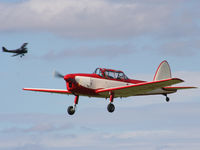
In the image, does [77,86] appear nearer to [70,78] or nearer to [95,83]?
[70,78]

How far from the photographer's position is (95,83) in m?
27.9

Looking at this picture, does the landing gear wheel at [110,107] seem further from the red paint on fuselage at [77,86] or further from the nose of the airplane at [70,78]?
the nose of the airplane at [70,78]

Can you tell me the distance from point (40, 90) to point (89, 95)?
19.0 ft

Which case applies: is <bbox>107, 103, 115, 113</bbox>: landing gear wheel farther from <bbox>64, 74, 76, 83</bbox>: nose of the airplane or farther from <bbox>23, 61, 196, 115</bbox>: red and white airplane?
<bbox>64, 74, 76, 83</bbox>: nose of the airplane

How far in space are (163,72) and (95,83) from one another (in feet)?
22.4

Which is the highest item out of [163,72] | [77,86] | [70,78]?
[163,72]

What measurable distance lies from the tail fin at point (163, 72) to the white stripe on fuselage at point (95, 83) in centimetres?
451

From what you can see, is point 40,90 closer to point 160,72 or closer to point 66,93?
point 66,93

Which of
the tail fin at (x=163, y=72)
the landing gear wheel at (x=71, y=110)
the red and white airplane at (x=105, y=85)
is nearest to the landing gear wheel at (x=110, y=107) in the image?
the red and white airplane at (x=105, y=85)

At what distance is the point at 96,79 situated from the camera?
1098 inches

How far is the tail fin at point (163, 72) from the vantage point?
32000mm

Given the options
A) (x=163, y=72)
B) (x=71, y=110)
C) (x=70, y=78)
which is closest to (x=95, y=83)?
(x=70, y=78)

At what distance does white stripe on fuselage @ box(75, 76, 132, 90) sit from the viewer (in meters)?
Result: 27.5

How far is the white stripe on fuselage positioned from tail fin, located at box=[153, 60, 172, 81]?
177 inches
